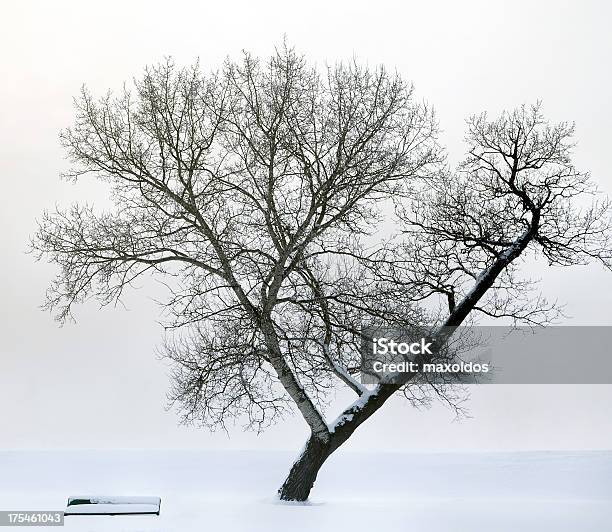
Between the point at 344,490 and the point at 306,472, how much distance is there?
12.6 feet

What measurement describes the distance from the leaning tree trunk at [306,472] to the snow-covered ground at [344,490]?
0.37 meters

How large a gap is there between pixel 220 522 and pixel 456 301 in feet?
22.4

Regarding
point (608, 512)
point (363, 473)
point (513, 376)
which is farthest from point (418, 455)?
point (608, 512)

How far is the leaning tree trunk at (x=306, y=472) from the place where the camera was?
15.7 metres

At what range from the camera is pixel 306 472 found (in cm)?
1576

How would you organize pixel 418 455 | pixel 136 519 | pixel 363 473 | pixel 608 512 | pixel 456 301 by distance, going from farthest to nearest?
pixel 418 455, pixel 363 473, pixel 456 301, pixel 608 512, pixel 136 519

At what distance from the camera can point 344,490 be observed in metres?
19.2

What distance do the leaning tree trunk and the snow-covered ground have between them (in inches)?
14.5

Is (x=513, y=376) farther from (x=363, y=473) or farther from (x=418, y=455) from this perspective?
(x=418, y=455)

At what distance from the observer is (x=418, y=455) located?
2467 cm

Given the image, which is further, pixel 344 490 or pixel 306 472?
pixel 344 490

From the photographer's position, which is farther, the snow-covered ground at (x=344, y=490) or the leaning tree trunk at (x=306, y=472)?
the leaning tree trunk at (x=306, y=472)

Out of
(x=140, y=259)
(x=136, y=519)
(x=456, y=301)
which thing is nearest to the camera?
(x=136, y=519)

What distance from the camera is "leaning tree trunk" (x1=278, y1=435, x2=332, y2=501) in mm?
15711
